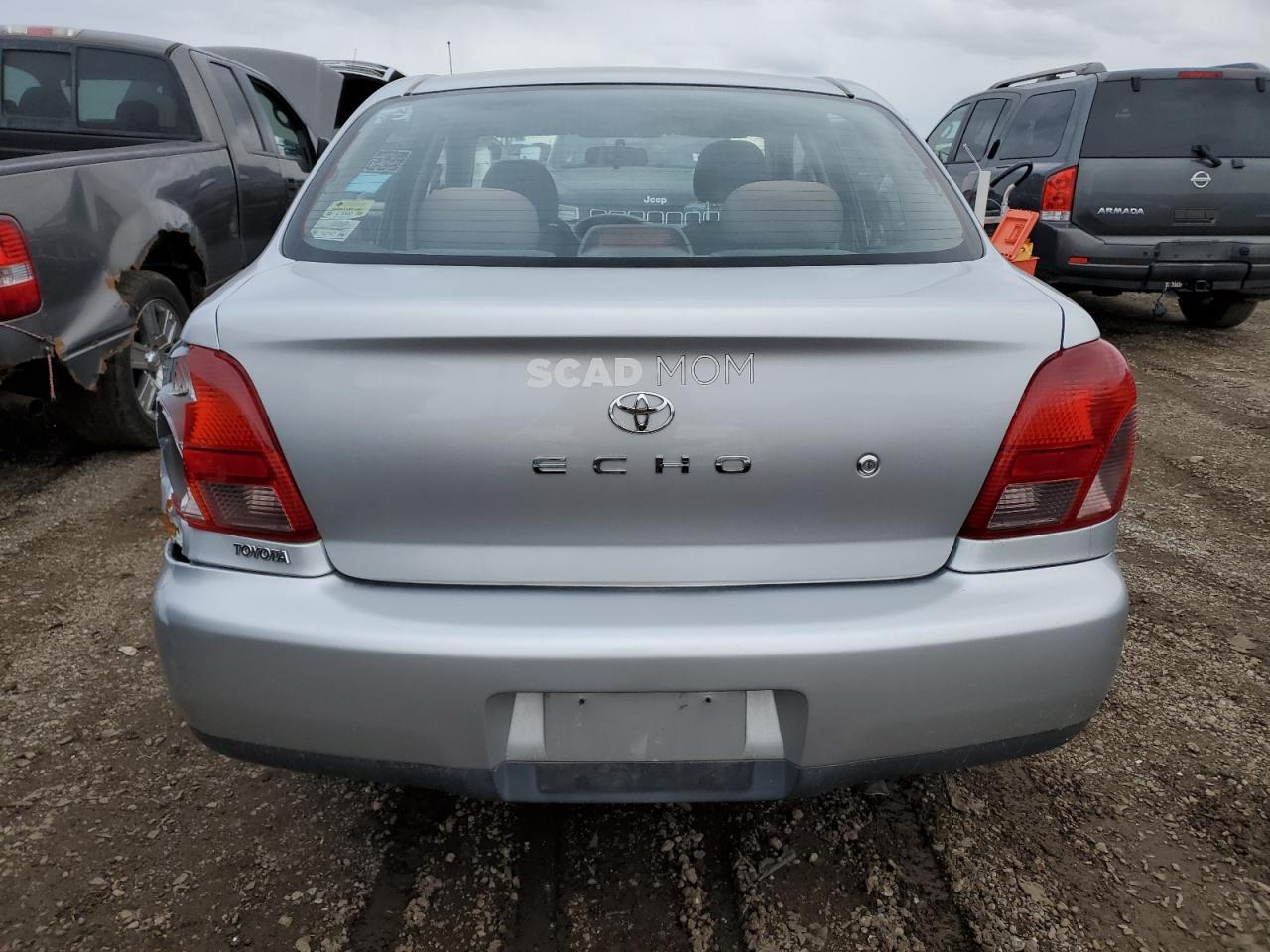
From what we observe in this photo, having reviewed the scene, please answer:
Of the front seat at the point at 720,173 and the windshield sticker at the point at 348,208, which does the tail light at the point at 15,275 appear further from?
the front seat at the point at 720,173

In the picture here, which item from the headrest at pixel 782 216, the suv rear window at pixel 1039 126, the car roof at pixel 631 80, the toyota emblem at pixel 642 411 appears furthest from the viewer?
the suv rear window at pixel 1039 126

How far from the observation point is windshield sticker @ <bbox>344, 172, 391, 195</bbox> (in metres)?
2.10

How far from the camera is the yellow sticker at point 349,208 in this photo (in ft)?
6.66

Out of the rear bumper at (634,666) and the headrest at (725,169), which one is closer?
the rear bumper at (634,666)

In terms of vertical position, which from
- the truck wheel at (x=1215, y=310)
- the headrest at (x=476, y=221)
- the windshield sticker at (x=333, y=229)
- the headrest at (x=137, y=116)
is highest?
the headrest at (x=476, y=221)

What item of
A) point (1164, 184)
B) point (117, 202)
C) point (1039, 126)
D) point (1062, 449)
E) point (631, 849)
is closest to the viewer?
point (1062, 449)

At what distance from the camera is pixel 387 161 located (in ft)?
7.21

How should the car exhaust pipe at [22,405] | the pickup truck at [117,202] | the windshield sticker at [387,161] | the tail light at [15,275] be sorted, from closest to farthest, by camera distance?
the windshield sticker at [387,161]
the tail light at [15,275]
the pickup truck at [117,202]
the car exhaust pipe at [22,405]

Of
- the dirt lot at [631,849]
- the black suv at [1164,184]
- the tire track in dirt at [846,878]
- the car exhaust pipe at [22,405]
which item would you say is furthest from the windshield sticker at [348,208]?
the black suv at [1164,184]

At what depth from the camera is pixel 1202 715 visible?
256 cm

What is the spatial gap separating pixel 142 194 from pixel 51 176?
0.58 m

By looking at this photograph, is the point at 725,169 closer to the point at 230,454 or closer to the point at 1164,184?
the point at 230,454

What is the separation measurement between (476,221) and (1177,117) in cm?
648

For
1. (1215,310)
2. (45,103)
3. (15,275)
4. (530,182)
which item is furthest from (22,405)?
(1215,310)
